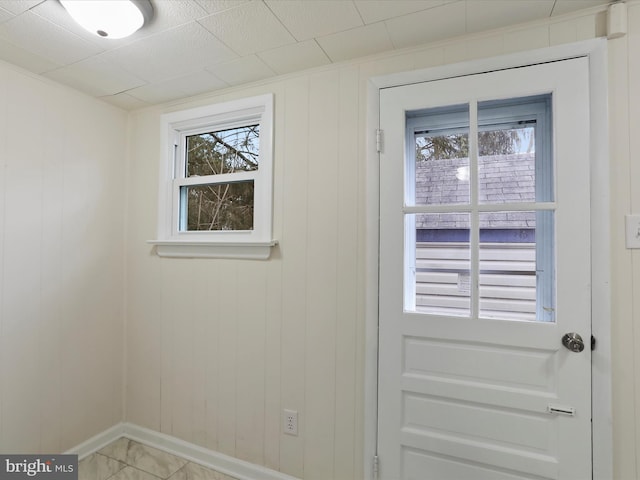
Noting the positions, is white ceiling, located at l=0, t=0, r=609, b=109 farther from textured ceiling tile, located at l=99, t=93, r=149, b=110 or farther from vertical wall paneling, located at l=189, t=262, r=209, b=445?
vertical wall paneling, located at l=189, t=262, r=209, b=445

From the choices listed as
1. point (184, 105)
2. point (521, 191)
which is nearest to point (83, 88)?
point (184, 105)

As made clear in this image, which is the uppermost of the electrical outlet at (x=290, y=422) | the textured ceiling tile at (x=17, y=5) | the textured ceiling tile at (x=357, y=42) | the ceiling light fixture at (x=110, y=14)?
the textured ceiling tile at (x=357, y=42)

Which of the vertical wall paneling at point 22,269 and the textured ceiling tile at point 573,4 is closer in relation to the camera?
the textured ceiling tile at point 573,4

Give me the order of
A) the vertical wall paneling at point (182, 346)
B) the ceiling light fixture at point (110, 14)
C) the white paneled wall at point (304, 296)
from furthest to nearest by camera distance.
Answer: the vertical wall paneling at point (182, 346) < the white paneled wall at point (304, 296) < the ceiling light fixture at point (110, 14)

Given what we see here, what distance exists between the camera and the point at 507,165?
146cm

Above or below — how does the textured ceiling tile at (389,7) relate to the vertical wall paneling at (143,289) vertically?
above

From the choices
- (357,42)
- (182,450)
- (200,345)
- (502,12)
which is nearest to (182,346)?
(200,345)

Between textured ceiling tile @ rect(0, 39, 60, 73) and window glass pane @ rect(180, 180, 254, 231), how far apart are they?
2.97 ft

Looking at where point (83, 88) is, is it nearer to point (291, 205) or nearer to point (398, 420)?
point (291, 205)

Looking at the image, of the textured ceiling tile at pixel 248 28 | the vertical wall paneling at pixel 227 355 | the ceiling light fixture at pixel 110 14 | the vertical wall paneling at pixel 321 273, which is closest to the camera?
the ceiling light fixture at pixel 110 14

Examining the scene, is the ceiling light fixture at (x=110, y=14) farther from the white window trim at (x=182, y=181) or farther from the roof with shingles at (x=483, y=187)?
the roof with shingles at (x=483, y=187)

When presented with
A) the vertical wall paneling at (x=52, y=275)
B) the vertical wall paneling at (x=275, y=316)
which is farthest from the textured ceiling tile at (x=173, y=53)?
the vertical wall paneling at (x=52, y=275)

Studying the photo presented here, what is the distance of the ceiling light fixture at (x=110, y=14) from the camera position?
4.14 feet

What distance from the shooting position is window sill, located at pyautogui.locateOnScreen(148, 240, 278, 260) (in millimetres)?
1884
